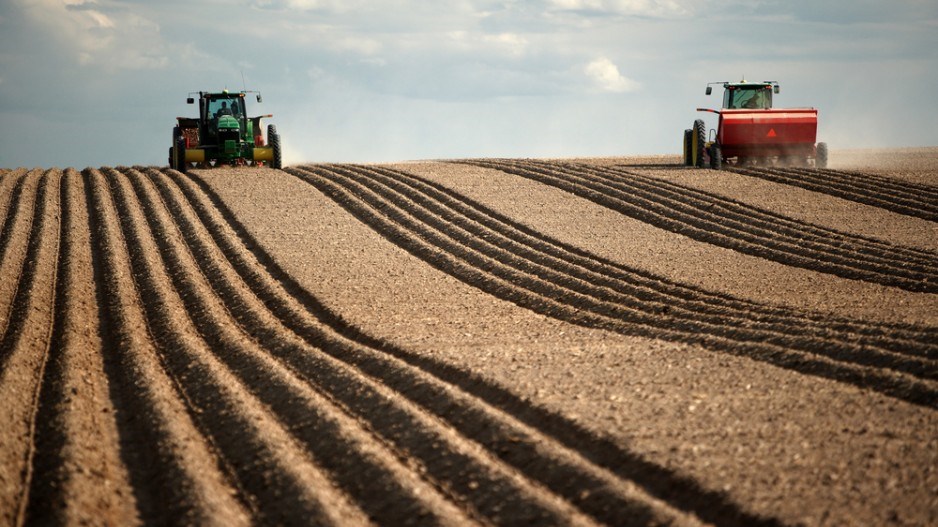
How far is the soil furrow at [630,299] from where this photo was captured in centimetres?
870

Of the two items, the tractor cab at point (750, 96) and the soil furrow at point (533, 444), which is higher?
the tractor cab at point (750, 96)

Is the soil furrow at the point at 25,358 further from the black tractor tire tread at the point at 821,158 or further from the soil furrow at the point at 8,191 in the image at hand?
the black tractor tire tread at the point at 821,158

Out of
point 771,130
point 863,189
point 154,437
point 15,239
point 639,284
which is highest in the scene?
point 771,130

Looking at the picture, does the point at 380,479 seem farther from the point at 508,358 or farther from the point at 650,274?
the point at 650,274

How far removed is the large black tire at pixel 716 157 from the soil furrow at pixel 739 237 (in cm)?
386

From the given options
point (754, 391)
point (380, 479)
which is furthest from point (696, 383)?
point (380, 479)

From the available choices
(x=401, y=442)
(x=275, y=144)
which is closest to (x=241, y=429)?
(x=401, y=442)

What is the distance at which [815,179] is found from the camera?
22422 millimetres

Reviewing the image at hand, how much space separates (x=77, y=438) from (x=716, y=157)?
20.1 meters

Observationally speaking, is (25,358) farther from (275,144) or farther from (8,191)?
(275,144)

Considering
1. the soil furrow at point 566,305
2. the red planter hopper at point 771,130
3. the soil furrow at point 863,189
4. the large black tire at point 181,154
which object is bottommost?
the soil furrow at point 566,305

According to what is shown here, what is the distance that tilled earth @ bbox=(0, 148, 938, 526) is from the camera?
6.05m

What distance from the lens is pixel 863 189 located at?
69.2 ft

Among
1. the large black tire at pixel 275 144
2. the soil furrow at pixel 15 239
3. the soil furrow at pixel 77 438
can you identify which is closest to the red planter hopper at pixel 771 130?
the large black tire at pixel 275 144
